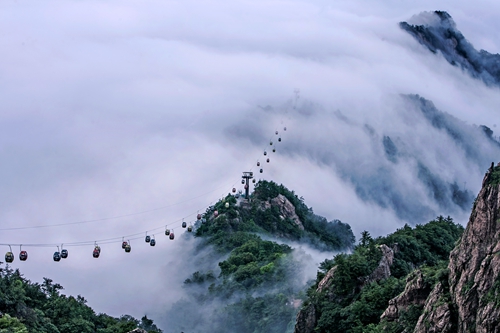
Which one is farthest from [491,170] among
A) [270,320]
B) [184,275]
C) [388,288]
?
[184,275]

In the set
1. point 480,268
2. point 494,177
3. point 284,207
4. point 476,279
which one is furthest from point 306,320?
point 284,207

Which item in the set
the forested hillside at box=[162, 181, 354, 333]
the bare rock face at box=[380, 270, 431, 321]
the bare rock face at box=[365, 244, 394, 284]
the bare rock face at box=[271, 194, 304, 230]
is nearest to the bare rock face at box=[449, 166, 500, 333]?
the bare rock face at box=[380, 270, 431, 321]

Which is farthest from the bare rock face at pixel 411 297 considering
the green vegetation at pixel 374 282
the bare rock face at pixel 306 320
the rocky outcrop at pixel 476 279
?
the bare rock face at pixel 306 320

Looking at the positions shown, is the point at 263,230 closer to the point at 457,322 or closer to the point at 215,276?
the point at 215,276

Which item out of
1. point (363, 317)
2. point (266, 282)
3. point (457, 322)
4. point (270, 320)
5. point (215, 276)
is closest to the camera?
point (457, 322)

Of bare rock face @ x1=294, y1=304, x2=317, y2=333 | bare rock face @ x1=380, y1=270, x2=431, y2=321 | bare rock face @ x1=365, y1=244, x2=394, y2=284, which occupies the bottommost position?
bare rock face @ x1=380, y1=270, x2=431, y2=321

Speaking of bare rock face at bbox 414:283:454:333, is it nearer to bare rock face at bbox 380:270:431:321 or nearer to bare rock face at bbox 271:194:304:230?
bare rock face at bbox 380:270:431:321
